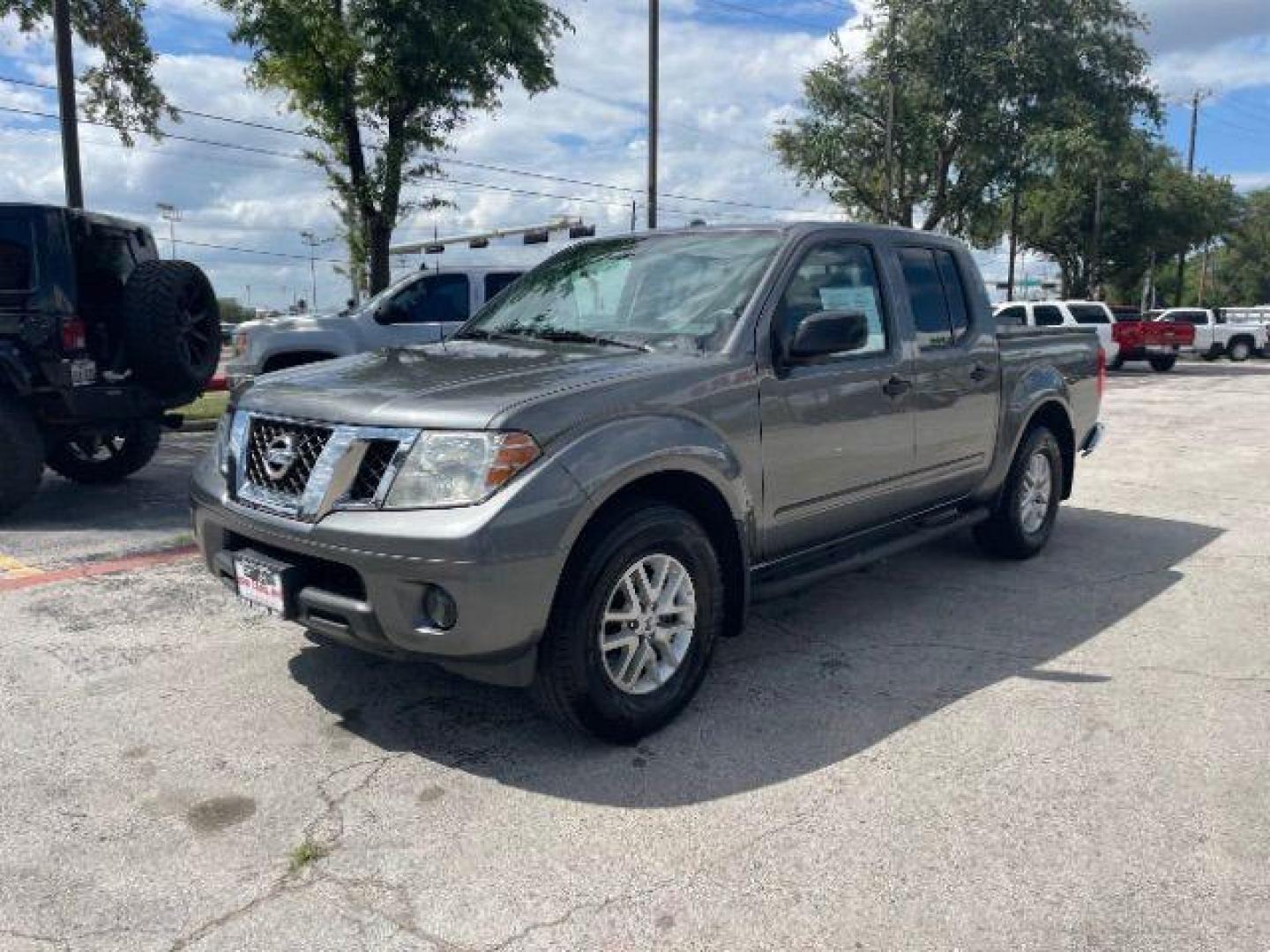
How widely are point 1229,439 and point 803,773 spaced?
10.9 meters

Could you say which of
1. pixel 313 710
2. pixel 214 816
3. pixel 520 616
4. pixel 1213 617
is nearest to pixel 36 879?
pixel 214 816

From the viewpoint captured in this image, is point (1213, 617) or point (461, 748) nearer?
point (461, 748)

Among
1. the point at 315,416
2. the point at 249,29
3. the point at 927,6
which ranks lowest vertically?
the point at 315,416

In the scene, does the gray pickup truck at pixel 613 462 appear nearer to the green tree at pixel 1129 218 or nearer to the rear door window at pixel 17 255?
the rear door window at pixel 17 255

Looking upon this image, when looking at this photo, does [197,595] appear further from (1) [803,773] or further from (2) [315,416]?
(1) [803,773]

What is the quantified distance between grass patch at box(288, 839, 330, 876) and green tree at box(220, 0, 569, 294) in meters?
13.8

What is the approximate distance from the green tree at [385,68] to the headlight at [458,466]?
43.0 ft

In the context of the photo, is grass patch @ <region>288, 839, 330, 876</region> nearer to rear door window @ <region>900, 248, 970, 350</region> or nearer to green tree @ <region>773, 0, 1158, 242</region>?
rear door window @ <region>900, 248, 970, 350</region>

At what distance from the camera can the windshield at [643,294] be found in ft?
13.1

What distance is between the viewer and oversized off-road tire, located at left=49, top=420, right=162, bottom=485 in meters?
8.02

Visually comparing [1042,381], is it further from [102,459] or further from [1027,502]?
[102,459]

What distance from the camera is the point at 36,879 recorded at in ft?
8.69

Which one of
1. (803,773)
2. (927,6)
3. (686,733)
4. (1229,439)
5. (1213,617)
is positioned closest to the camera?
(803,773)

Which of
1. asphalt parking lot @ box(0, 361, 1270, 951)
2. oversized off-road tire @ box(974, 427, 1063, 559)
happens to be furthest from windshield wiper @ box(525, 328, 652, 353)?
oversized off-road tire @ box(974, 427, 1063, 559)
